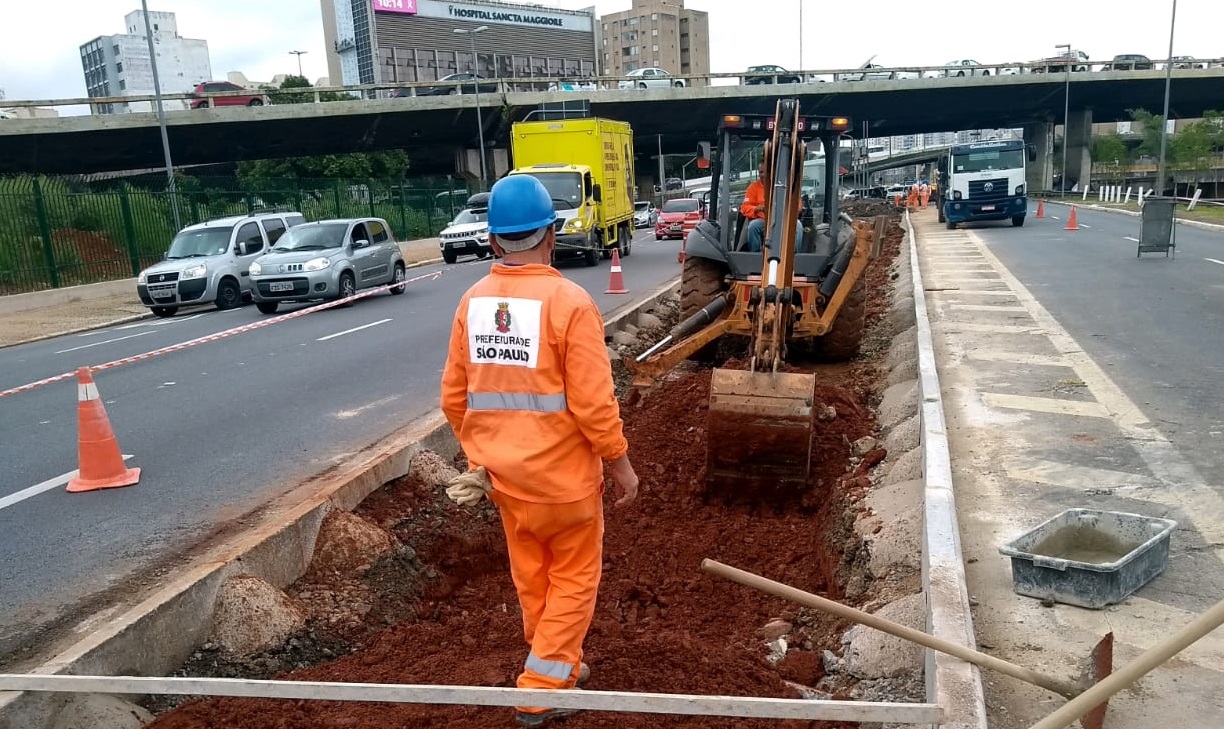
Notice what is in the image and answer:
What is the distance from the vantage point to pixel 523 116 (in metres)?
47.7

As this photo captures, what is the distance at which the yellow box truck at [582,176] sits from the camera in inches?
899

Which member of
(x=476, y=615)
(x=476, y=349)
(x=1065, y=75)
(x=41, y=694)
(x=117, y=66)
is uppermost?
(x=117, y=66)

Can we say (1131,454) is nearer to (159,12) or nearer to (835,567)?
(835,567)

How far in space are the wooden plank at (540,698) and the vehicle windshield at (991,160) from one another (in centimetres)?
2957

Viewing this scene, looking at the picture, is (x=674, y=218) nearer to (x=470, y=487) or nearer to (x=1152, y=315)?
(x=1152, y=315)

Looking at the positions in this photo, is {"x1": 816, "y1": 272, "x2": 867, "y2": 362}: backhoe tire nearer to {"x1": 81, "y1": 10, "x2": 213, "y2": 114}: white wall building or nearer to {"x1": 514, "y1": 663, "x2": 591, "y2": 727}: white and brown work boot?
{"x1": 514, "y1": 663, "x2": 591, "y2": 727}: white and brown work boot

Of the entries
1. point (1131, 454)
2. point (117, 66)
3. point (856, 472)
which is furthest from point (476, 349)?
point (117, 66)

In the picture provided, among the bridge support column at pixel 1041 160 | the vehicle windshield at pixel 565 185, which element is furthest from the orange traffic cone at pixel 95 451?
the bridge support column at pixel 1041 160

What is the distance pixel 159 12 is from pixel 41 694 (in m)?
146

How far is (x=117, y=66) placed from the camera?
12419 cm

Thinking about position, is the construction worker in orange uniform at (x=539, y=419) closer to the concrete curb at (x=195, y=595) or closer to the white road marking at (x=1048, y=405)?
the concrete curb at (x=195, y=595)

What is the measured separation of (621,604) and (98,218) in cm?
2337

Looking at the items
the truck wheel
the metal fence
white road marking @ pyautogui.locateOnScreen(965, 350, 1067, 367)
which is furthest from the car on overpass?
white road marking @ pyautogui.locateOnScreen(965, 350, 1067, 367)

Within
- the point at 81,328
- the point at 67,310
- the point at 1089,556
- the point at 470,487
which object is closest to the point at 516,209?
the point at 470,487
